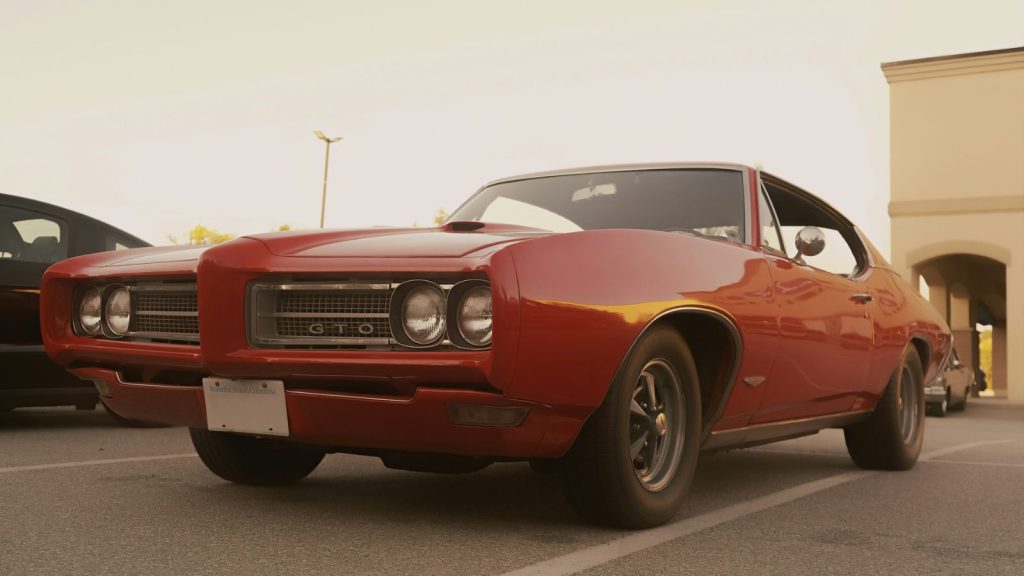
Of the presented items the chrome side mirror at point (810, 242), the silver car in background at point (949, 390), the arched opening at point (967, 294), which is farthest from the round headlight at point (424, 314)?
the arched opening at point (967, 294)

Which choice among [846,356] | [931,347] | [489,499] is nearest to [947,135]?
[931,347]

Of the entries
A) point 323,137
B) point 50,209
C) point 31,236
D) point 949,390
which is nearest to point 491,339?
point 31,236

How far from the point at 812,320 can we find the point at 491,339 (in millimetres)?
2232

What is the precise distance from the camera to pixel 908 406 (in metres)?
6.74

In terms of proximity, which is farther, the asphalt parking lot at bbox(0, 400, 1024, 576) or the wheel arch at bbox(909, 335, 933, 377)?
the wheel arch at bbox(909, 335, 933, 377)

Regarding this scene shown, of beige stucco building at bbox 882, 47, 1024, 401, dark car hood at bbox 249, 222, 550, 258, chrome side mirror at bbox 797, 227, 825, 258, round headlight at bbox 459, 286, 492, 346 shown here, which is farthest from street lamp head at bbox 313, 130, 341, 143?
round headlight at bbox 459, 286, 492, 346

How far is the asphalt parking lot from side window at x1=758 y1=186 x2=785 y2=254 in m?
1.16

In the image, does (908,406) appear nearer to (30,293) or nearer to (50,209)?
(30,293)

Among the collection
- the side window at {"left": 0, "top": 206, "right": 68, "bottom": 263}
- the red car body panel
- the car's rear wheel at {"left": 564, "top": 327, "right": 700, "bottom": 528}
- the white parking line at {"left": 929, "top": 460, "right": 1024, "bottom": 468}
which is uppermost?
the side window at {"left": 0, "top": 206, "right": 68, "bottom": 263}

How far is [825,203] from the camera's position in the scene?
6.22 m

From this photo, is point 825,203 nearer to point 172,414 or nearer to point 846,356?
point 846,356

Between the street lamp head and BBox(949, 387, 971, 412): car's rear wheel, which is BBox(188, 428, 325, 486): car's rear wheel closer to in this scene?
BBox(949, 387, 971, 412): car's rear wheel

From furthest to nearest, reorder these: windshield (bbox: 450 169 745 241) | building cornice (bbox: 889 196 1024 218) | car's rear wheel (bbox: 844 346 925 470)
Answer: building cornice (bbox: 889 196 1024 218), car's rear wheel (bbox: 844 346 925 470), windshield (bbox: 450 169 745 241)

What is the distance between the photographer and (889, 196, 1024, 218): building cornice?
2512 centimetres
